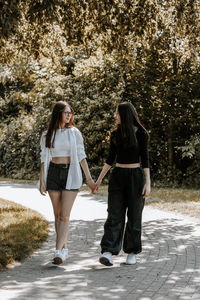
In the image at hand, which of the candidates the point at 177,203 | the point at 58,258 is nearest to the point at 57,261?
the point at 58,258

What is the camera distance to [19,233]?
7.59 meters

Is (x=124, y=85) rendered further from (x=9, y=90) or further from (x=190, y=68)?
(x=9, y=90)

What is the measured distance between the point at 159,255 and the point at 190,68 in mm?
13106

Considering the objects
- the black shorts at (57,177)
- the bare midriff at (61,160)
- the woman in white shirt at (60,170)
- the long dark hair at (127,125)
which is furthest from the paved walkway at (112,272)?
the long dark hair at (127,125)

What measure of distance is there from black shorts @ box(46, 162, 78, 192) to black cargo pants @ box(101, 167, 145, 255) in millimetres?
604

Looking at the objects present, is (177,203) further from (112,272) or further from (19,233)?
(112,272)

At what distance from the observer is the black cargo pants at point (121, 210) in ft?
18.1

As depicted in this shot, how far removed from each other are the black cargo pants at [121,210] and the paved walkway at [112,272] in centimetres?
28

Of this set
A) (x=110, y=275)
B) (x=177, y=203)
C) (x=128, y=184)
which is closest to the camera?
(x=110, y=275)

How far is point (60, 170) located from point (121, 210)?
0.92m

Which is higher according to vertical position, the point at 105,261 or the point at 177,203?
the point at 105,261

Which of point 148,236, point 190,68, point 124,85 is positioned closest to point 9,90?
point 124,85

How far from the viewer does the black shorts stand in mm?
5559

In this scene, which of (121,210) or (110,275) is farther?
(121,210)
